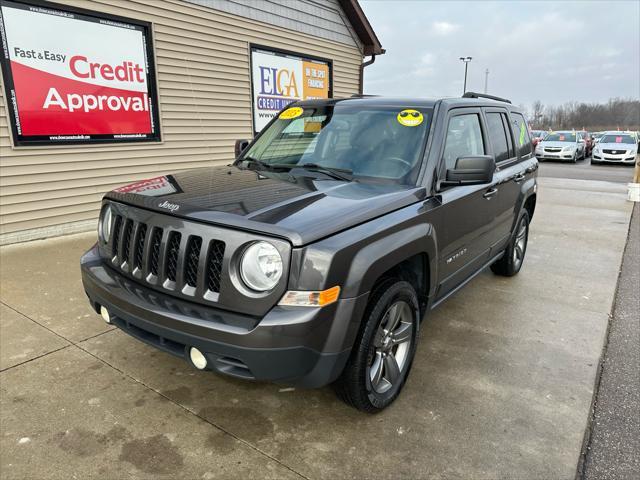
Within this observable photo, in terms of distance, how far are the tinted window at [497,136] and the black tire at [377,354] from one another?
1.96 meters

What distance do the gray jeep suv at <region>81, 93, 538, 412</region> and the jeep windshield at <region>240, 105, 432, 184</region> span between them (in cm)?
1

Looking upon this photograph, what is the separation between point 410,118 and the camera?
3.24 meters

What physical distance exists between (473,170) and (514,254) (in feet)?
8.42

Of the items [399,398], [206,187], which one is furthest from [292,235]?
[399,398]

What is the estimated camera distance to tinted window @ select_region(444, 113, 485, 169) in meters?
3.26

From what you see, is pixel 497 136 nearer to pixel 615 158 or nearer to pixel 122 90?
pixel 122 90

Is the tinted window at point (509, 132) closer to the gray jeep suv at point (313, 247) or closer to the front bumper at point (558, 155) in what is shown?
the gray jeep suv at point (313, 247)

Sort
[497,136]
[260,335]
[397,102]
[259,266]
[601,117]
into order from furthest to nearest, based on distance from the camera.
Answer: [601,117], [497,136], [397,102], [259,266], [260,335]

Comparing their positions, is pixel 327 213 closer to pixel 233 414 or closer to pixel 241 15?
pixel 233 414

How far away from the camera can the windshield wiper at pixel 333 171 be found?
3037 mm

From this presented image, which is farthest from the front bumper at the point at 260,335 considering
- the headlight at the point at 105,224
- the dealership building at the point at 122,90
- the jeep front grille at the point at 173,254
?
the dealership building at the point at 122,90

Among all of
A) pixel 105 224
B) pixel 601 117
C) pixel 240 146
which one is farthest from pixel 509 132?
pixel 601 117

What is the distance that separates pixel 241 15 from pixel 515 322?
7.03 metres

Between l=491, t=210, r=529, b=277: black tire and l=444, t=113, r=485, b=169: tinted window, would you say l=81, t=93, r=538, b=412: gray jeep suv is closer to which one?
l=444, t=113, r=485, b=169: tinted window
